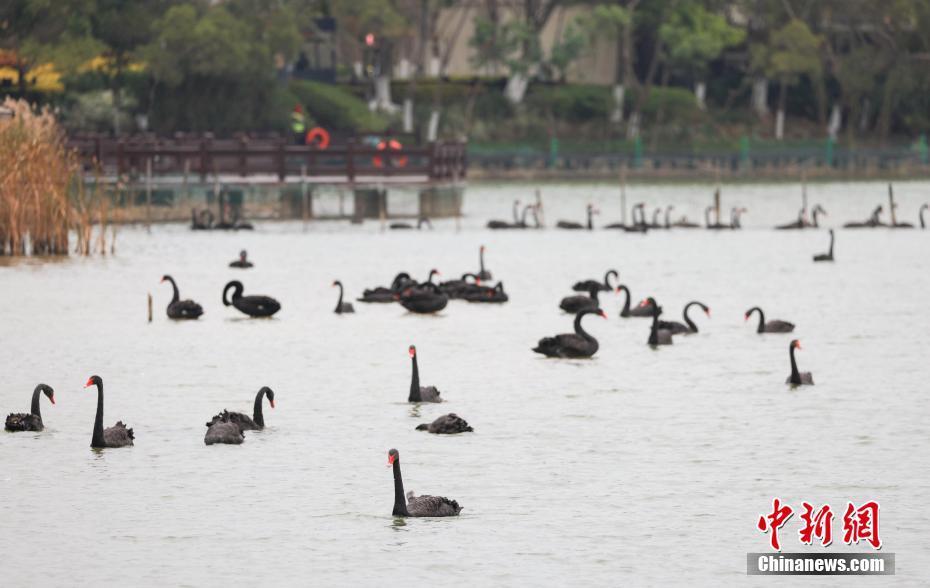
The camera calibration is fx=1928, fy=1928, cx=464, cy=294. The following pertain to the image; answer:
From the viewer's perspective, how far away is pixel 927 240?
61.5 meters

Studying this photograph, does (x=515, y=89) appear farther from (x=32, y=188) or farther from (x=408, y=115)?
(x=32, y=188)

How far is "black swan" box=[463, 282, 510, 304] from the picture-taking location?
3770 cm

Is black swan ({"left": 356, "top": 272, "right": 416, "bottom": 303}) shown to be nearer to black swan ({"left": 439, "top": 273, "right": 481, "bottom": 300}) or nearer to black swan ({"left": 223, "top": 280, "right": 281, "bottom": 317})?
black swan ({"left": 439, "top": 273, "right": 481, "bottom": 300})

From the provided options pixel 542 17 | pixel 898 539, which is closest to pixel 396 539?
pixel 898 539

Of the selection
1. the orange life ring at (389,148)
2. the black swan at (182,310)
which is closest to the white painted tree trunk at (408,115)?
the orange life ring at (389,148)

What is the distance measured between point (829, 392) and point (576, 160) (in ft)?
234

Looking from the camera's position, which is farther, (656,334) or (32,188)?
(32,188)

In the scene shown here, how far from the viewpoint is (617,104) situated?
97375mm

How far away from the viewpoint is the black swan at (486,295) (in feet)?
124

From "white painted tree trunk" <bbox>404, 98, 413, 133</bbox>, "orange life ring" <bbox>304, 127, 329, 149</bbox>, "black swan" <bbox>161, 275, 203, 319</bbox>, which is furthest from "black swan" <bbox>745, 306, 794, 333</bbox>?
"white painted tree trunk" <bbox>404, 98, 413, 133</bbox>

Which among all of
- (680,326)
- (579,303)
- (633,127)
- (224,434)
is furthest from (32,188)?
(633,127)

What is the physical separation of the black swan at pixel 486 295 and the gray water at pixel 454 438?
0.72 ft

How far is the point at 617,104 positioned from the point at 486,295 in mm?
60677

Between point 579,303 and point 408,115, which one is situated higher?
point 408,115
